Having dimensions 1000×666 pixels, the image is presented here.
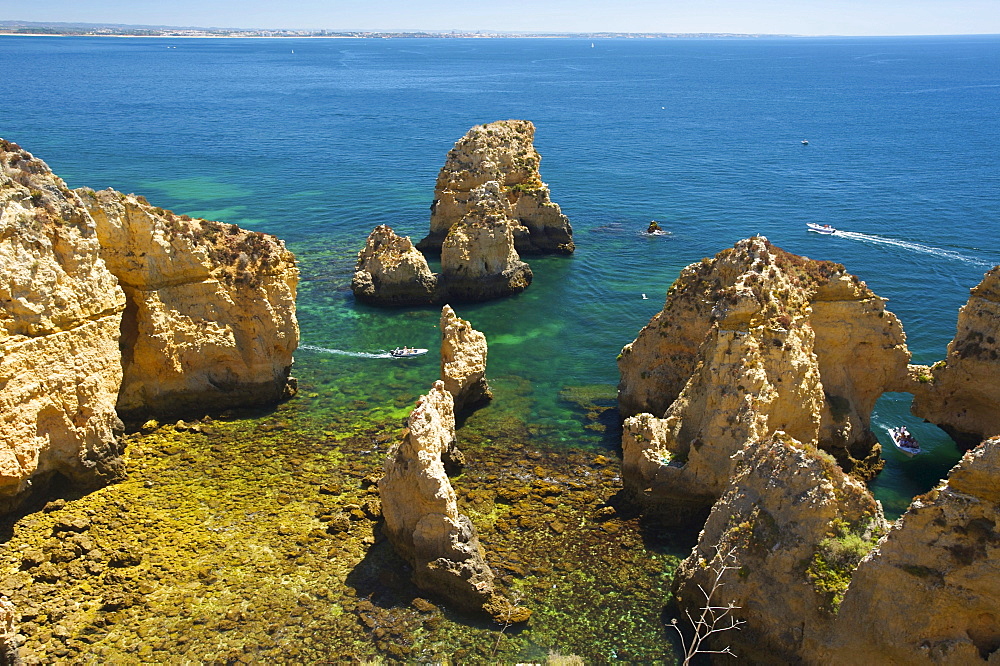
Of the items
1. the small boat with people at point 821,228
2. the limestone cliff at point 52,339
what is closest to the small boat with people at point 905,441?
the limestone cliff at point 52,339

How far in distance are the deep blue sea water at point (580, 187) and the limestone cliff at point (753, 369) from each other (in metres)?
3.01

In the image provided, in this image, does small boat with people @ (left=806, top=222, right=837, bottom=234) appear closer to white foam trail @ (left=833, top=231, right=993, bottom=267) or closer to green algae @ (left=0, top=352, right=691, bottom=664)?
white foam trail @ (left=833, top=231, right=993, bottom=267)

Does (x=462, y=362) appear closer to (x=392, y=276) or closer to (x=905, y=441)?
(x=392, y=276)

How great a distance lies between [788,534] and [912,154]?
89.2m

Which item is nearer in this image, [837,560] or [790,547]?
[837,560]

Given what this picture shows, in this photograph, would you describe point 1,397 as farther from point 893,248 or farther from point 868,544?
point 893,248

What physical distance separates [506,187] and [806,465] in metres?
38.8

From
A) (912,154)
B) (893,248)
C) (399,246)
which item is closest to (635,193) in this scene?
(893,248)

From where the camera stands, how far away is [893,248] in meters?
55.3

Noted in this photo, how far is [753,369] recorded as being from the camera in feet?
74.7

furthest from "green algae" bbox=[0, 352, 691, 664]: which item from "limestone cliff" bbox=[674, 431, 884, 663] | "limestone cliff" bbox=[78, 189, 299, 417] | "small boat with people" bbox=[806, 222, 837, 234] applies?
"small boat with people" bbox=[806, 222, 837, 234]

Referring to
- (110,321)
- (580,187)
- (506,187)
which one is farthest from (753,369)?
(580,187)

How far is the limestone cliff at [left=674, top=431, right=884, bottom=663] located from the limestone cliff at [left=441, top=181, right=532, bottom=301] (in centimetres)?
2875

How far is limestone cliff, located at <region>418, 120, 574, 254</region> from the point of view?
5053cm
